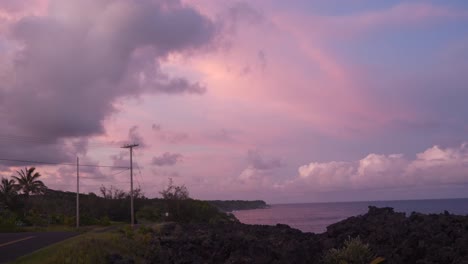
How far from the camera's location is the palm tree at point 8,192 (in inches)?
2466

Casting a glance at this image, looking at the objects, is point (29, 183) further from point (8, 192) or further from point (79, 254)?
point (79, 254)

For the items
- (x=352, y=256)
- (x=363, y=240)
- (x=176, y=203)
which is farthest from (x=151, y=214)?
(x=352, y=256)

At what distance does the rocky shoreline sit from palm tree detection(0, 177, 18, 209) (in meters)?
42.8

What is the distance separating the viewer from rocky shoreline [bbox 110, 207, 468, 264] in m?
16.1

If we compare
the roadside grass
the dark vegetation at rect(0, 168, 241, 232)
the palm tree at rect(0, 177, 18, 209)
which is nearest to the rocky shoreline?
the roadside grass

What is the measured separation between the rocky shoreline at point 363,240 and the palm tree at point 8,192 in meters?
42.8

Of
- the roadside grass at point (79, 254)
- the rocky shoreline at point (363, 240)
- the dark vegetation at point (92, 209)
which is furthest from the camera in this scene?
the dark vegetation at point (92, 209)

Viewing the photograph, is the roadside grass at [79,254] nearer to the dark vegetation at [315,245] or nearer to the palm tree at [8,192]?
the dark vegetation at [315,245]

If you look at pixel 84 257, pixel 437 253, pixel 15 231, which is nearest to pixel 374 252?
pixel 437 253

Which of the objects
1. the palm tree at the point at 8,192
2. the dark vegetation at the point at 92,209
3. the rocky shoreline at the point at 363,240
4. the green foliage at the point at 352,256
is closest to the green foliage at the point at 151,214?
the dark vegetation at the point at 92,209

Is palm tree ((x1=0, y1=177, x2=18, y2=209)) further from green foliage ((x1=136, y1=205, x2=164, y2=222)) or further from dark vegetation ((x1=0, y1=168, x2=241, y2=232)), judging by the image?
green foliage ((x1=136, y1=205, x2=164, y2=222))

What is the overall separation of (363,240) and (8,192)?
54682 mm

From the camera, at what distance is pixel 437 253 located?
15.6 m

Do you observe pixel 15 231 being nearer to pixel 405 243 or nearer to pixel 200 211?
pixel 200 211
